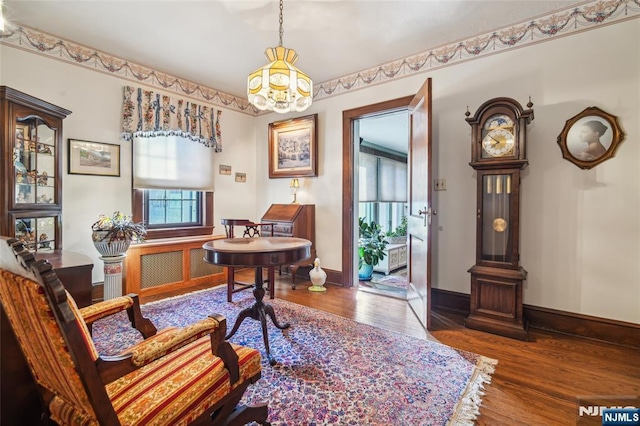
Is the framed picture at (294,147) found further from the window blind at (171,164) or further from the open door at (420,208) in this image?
the open door at (420,208)

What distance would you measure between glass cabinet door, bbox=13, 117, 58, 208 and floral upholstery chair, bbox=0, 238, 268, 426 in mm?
2020

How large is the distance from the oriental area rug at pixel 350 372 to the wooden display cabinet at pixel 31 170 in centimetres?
102

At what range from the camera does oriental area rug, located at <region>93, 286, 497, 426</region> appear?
1546 millimetres

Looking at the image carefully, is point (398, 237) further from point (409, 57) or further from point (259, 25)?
point (259, 25)

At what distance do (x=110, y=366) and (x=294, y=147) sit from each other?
3822mm

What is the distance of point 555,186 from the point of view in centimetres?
260

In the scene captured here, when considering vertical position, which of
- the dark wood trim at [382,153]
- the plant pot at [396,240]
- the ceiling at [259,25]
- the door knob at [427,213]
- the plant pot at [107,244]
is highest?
the ceiling at [259,25]

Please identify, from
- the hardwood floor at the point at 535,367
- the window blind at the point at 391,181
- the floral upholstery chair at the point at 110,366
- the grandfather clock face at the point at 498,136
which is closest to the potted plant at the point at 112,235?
the floral upholstery chair at the point at 110,366

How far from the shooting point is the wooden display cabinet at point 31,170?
89.7 inches

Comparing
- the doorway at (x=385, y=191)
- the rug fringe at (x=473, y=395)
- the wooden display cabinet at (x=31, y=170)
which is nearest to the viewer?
the rug fringe at (x=473, y=395)

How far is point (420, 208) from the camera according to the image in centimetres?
289

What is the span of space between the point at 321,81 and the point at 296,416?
12.8 feet

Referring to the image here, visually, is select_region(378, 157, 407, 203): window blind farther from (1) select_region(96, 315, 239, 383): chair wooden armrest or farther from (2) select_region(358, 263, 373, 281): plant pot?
(1) select_region(96, 315, 239, 383): chair wooden armrest

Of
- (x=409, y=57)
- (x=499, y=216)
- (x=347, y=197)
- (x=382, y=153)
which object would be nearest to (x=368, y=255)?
(x=347, y=197)
